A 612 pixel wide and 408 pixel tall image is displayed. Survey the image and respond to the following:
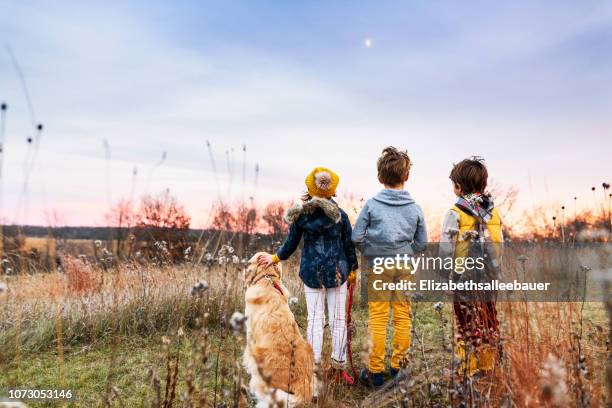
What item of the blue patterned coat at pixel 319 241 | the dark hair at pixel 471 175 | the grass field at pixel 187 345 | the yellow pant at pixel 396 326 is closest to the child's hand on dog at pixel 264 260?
the blue patterned coat at pixel 319 241

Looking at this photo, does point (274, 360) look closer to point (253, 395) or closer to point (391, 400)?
point (253, 395)

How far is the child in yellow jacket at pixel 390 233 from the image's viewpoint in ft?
14.6

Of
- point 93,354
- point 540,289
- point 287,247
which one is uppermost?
point 287,247

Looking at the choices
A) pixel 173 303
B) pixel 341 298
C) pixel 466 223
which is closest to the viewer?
pixel 466 223

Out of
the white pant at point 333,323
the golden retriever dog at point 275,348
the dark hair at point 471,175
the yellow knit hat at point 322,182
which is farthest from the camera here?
the yellow knit hat at point 322,182

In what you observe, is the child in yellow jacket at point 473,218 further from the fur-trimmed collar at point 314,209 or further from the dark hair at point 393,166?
the fur-trimmed collar at point 314,209

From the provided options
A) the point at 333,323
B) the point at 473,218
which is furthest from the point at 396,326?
the point at 473,218

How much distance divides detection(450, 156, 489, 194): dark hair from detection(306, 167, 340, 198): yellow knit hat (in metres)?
1.23

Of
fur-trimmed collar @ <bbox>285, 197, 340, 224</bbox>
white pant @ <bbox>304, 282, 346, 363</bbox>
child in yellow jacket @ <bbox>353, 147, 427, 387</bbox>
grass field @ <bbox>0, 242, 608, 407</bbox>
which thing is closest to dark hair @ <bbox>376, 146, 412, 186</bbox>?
child in yellow jacket @ <bbox>353, 147, 427, 387</bbox>

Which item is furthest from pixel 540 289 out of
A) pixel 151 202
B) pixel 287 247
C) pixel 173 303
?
pixel 151 202

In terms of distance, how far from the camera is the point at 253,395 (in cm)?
383

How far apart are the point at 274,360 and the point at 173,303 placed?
385 centimetres

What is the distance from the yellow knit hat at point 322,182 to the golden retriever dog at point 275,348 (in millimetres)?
1073

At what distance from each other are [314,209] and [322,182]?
0.97ft
